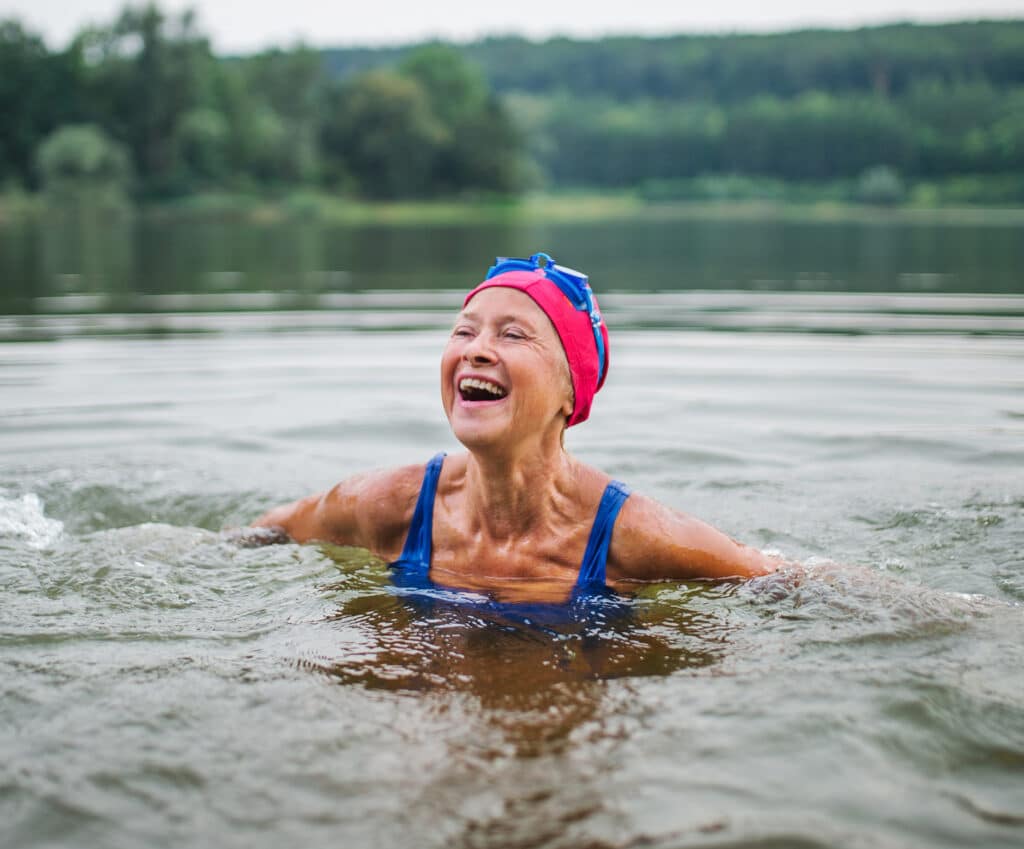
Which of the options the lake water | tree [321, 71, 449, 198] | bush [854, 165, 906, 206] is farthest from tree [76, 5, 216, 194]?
the lake water

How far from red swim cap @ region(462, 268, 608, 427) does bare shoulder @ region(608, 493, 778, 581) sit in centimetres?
47

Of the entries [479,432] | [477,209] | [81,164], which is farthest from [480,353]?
[477,209]

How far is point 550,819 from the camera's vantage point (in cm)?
289

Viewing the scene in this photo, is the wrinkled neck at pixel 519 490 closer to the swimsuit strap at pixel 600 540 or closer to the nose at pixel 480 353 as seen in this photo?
the swimsuit strap at pixel 600 540

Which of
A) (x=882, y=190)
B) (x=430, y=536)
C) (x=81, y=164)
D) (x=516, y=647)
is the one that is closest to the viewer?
(x=516, y=647)

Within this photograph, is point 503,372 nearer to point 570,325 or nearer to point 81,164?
point 570,325

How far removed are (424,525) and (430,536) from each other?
0.17ft

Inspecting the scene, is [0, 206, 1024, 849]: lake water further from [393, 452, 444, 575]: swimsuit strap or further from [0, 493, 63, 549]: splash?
[393, 452, 444, 575]: swimsuit strap

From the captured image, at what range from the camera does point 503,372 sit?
13.7 ft

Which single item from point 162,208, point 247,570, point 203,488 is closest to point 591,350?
point 247,570

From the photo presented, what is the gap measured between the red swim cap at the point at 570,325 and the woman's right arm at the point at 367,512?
2.67 ft

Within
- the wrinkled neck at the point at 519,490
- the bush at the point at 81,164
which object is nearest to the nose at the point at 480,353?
the wrinkled neck at the point at 519,490

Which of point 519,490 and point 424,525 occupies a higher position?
point 519,490

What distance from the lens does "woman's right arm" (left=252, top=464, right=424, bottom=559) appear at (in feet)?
15.8
